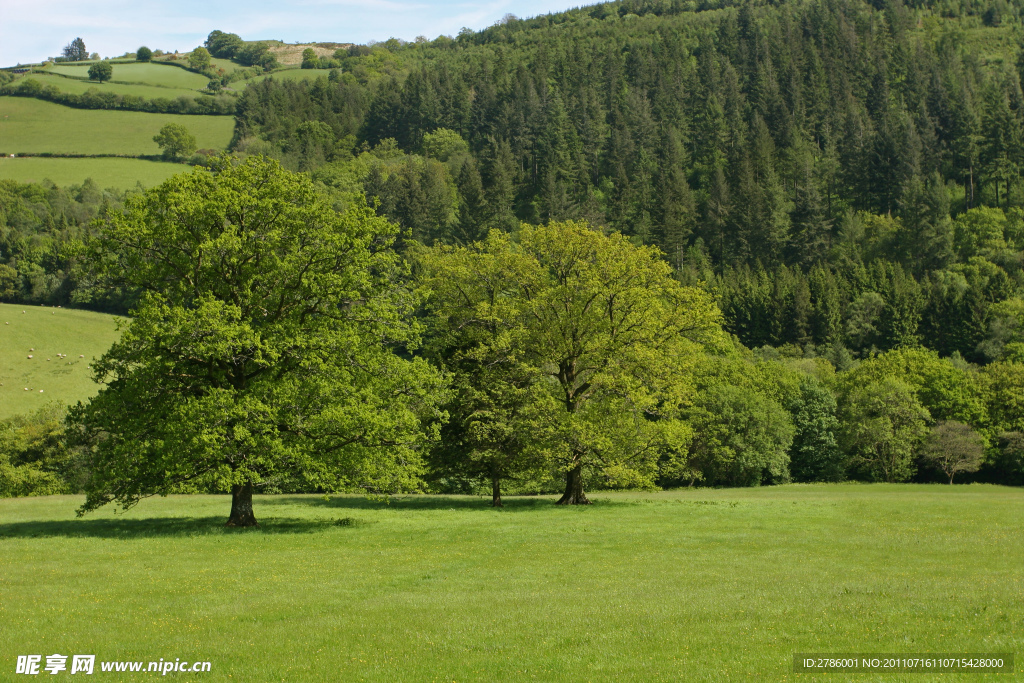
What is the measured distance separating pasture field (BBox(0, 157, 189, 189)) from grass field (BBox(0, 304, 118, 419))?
61342mm

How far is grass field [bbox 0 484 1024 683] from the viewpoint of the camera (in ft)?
49.1

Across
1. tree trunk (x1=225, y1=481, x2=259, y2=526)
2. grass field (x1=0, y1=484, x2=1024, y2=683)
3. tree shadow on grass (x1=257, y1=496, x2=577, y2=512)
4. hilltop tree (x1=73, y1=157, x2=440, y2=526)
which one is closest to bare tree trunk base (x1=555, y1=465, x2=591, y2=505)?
tree shadow on grass (x1=257, y1=496, x2=577, y2=512)

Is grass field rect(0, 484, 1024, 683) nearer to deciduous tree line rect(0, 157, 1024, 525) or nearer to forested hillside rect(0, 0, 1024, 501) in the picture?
deciduous tree line rect(0, 157, 1024, 525)

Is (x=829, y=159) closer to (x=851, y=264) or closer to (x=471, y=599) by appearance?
(x=851, y=264)

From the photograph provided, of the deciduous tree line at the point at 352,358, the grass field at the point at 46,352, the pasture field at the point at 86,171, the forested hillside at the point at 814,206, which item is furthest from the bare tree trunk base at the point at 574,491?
the pasture field at the point at 86,171

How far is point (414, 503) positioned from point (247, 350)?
66.9ft

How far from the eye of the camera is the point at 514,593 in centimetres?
2106

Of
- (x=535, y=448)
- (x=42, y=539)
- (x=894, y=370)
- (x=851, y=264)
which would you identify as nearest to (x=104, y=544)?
(x=42, y=539)

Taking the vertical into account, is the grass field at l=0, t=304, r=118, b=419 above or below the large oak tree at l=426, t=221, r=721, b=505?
below

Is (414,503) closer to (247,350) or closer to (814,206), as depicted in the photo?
(247,350)

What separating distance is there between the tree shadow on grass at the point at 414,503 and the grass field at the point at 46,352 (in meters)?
48.2

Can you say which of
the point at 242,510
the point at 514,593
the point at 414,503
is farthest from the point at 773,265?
the point at 514,593

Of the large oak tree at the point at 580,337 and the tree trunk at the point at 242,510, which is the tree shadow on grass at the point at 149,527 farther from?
the large oak tree at the point at 580,337

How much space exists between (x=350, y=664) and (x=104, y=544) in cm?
1831
